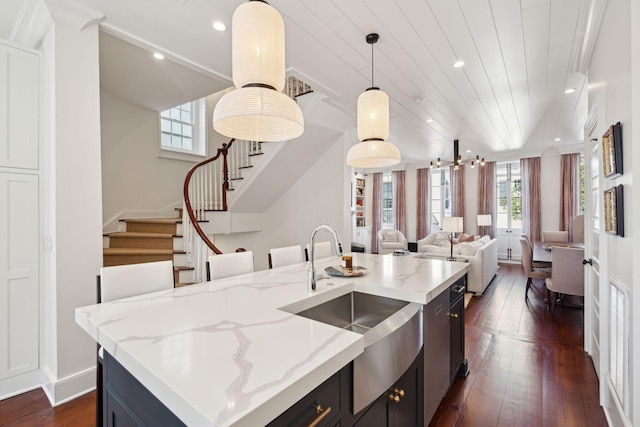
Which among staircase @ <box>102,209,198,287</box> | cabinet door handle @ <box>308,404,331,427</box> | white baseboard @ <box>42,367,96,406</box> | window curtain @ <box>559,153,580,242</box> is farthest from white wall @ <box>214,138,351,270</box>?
window curtain @ <box>559,153,580,242</box>

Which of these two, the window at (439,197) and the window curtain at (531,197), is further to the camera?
the window at (439,197)

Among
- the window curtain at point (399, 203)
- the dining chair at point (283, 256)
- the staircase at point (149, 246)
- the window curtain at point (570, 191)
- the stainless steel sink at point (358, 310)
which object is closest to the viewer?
the stainless steel sink at point (358, 310)

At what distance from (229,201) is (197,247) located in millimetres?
1251

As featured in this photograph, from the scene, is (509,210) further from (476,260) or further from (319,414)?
(319,414)

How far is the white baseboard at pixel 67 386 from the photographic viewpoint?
2047mm

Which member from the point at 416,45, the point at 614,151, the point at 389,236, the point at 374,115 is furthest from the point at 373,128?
the point at 389,236

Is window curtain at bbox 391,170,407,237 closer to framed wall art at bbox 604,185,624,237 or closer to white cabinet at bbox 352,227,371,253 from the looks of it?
white cabinet at bbox 352,227,371,253

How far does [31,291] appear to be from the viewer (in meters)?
2.25

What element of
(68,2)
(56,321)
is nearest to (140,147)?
(68,2)

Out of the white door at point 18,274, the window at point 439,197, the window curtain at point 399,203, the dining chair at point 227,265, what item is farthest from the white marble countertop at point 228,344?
the window curtain at point 399,203

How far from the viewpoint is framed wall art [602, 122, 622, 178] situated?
1.61 metres

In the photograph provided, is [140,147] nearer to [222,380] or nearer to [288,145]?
[288,145]

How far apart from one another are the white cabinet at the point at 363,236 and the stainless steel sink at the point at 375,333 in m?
6.83

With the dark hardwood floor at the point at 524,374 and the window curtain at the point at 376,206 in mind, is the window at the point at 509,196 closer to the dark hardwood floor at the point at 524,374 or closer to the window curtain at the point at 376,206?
the window curtain at the point at 376,206
